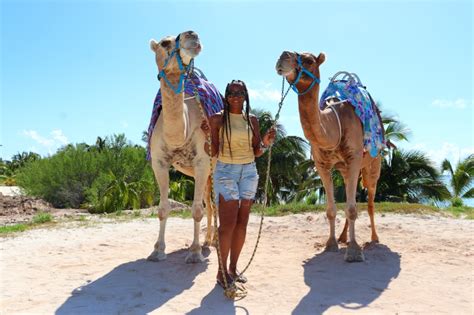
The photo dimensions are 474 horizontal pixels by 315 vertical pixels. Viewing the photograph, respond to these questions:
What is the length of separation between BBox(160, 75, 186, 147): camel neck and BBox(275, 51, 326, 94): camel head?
1.15 metres

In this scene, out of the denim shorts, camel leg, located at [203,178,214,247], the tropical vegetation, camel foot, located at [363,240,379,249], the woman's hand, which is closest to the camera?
the denim shorts

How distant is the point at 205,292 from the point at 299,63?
261 cm

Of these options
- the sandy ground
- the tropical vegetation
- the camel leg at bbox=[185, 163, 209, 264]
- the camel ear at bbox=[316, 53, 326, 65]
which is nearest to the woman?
the sandy ground

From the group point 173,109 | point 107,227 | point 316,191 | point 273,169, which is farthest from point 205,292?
point 273,169

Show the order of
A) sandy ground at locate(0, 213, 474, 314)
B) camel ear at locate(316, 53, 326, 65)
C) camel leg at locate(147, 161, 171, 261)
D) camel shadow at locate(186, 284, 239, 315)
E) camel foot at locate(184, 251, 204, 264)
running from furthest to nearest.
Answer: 1. camel leg at locate(147, 161, 171, 261)
2. camel foot at locate(184, 251, 204, 264)
3. camel ear at locate(316, 53, 326, 65)
4. sandy ground at locate(0, 213, 474, 314)
5. camel shadow at locate(186, 284, 239, 315)

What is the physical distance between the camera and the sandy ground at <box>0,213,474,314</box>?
362cm

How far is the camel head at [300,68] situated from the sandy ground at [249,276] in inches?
84.5

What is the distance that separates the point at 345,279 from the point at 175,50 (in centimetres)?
305

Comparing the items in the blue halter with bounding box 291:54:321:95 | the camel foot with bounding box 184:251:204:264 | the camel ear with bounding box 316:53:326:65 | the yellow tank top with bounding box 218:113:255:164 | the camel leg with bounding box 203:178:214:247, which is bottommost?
the camel foot with bounding box 184:251:204:264

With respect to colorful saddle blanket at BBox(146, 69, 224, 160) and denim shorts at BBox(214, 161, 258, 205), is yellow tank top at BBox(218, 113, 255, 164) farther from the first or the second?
colorful saddle blanket at BBox(146, 69, 224, 160)

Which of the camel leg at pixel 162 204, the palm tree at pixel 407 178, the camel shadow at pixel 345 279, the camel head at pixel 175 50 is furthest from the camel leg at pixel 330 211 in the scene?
the palm tree at pixel 407 178

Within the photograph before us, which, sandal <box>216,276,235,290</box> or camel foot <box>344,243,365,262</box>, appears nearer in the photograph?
sandal <box>216,276,235,290</box>

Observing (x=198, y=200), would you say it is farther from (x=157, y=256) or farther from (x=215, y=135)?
(x=215, y=135)

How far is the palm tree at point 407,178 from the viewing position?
15.9 meters
